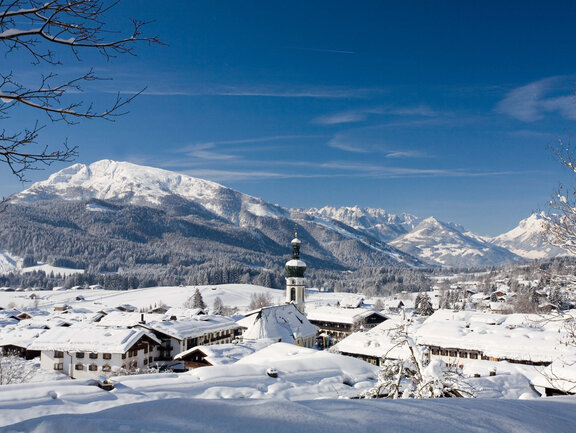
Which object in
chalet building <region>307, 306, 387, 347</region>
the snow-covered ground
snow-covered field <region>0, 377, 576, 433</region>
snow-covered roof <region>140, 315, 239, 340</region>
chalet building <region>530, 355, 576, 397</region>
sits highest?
snow-covered field <region>0, 377, 576, 433</region>

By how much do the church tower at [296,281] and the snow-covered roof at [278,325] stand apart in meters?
5.14

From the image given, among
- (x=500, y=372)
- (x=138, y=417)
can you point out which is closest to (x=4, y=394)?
(x=138, y=417)

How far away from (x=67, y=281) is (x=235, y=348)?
14756 centimetres

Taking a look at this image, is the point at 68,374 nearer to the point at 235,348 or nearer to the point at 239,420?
the point at 235,348

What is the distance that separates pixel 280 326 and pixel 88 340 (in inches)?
790

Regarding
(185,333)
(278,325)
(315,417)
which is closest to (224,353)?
(185,333)

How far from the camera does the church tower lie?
5681 centimetres

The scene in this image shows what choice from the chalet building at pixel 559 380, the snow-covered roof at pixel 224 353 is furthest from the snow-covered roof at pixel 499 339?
the snow-covered roof at pixel 224 353


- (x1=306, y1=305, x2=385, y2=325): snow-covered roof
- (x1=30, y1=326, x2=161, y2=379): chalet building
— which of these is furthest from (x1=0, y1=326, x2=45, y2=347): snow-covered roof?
(x1=306, y1=305, x2=385, y2=325): snow-covered roof

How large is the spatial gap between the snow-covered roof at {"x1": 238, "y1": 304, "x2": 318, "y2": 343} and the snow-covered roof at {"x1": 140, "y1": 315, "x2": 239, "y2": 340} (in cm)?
332

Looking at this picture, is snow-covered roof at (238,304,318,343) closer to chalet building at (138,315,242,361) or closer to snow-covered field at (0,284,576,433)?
chalet building at (138,315,242,361)

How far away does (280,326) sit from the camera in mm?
48656

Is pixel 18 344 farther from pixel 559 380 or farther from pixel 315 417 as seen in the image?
pixel 315 417

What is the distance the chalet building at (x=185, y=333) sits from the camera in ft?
149
